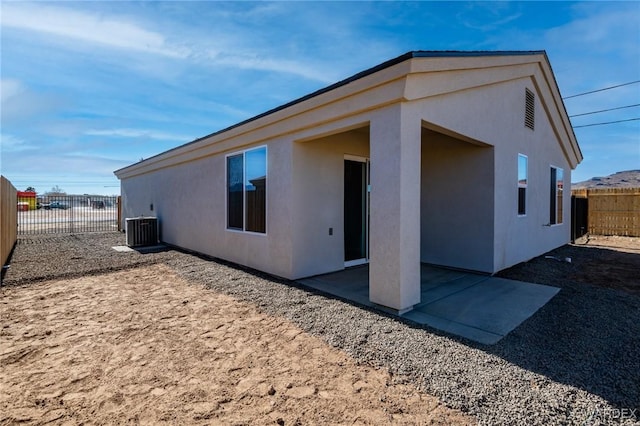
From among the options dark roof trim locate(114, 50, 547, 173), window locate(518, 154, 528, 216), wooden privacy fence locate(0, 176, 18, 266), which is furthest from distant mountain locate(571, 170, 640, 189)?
wooden privacy fence locate(0, 176, 18, 266)

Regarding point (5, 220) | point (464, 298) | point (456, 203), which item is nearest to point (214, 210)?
point (5, 220)

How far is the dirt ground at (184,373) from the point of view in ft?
7.27

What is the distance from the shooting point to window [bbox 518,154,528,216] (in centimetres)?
734

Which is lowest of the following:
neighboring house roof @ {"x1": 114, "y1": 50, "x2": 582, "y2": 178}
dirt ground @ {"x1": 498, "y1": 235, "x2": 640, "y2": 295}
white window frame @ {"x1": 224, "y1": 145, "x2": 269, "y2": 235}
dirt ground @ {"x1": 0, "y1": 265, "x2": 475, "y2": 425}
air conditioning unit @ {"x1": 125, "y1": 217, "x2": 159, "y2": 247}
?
dirt ground @ {"x1": 0, "y1": 265, "x2": 475, "y2": 425}

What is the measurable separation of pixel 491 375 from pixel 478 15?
28.8 ft

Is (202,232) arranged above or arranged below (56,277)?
above

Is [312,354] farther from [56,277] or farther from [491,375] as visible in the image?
[56,277]

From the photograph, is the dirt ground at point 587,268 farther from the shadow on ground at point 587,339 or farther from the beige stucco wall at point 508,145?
the beige stucco wall at point 508,145

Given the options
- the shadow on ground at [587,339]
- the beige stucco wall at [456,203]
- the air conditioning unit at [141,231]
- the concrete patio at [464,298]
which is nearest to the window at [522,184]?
the beige stucco wall at [456,203]

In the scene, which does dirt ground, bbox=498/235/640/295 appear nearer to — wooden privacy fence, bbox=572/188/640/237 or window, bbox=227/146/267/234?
wooden privacy fence, bbox=572/188/640/237

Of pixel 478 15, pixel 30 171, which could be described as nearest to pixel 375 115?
pixel 478 15

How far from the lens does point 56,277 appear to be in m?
6.41

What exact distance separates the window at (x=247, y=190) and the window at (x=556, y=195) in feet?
28.6

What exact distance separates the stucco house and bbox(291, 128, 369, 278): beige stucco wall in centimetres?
3
